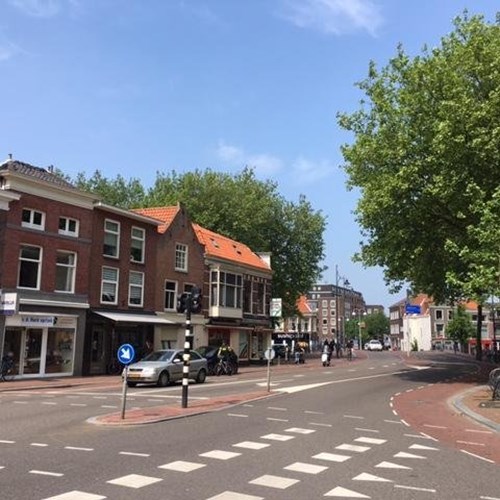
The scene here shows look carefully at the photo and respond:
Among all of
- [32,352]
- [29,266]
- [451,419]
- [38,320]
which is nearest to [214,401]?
[451,419]

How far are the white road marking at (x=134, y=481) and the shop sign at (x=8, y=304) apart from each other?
2041 cm

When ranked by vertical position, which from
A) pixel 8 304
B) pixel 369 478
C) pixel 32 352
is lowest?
pixel 369 478

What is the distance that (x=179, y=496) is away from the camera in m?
7.21

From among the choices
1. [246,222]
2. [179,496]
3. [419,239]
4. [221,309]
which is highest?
[246,222]

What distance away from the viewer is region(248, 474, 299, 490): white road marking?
7909mm

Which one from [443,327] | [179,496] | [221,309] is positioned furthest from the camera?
[443,327]

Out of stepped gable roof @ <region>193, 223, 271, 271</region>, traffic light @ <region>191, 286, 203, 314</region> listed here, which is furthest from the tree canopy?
traffic light @ <region>191, 286, 203, 314</region>

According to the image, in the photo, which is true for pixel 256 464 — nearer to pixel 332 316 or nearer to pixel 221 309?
pixel 221 309

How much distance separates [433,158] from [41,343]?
1953cm

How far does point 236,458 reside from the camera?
9734mm

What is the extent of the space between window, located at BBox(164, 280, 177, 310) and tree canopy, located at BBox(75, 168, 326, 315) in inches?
651

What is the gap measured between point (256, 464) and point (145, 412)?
6.72 meters

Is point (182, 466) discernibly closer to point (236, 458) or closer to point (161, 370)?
point (236, 458)

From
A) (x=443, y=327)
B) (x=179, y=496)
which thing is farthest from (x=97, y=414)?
(x=443, y=327)
